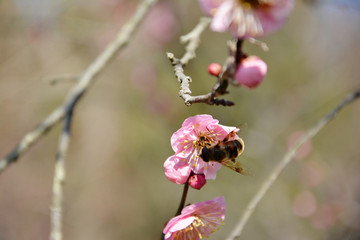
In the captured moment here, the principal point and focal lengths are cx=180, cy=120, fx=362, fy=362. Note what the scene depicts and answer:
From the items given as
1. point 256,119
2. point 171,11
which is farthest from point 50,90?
point 256,119

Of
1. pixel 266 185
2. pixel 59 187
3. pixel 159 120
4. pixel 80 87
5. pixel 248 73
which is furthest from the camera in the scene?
pixel 159 120

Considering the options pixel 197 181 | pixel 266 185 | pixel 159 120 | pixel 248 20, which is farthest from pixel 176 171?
pixel 159 120

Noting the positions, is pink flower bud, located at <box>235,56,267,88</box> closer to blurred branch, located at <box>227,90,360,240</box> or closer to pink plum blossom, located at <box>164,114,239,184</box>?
pink plum blossom, located at <box>164,114,239,184</box>

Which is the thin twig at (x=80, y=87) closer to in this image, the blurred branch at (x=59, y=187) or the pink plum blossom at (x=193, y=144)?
the blurred branch at (x=59, y=187)

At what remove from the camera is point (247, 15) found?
993 mm

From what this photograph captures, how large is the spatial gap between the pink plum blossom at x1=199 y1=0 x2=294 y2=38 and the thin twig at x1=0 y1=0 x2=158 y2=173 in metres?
0.63

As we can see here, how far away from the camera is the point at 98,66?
1.51 meters

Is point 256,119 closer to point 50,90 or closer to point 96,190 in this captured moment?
point 50,90

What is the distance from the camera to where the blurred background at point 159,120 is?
14.0 ft

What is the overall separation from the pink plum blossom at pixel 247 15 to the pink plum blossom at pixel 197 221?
0.57 meters

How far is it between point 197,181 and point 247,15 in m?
0.53

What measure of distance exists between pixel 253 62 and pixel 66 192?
614 centimetres

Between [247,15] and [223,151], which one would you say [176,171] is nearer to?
[223,151]

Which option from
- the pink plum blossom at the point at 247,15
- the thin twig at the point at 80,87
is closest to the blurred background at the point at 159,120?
the thin twig at the point at 80,87
